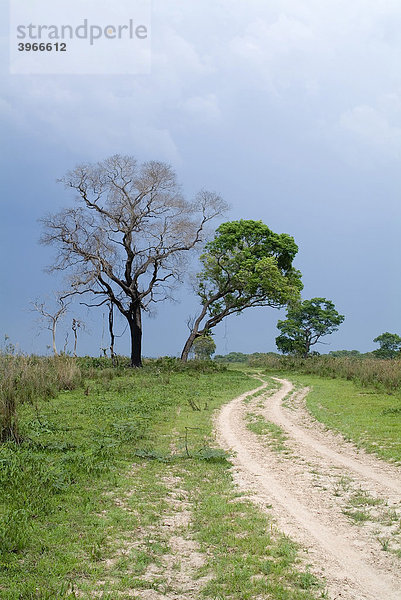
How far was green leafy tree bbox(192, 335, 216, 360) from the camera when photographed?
41.6 meters

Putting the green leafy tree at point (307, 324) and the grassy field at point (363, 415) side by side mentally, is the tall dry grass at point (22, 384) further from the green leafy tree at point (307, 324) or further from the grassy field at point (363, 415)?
the green leafy tree at point (307, 324)

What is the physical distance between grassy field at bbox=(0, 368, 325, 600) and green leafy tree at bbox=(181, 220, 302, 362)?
1011 inches

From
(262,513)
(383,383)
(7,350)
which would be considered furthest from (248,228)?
(262,513)

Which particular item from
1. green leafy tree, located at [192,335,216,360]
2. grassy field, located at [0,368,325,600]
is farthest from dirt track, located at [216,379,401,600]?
green leafy tree, located at [192,335,216,360]

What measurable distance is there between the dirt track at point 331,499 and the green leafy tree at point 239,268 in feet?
76.3

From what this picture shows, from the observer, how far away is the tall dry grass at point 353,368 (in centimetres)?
2147

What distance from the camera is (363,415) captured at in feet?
47.9

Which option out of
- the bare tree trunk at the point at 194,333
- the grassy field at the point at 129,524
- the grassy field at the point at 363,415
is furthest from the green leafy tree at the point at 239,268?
the grassy field at the point at 129,524

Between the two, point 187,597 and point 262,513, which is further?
point 262,513

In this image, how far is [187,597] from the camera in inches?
177

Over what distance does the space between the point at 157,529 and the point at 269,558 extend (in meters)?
1.50

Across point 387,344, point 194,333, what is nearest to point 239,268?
point 194,333

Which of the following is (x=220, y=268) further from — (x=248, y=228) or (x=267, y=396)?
(x=267, y=396)

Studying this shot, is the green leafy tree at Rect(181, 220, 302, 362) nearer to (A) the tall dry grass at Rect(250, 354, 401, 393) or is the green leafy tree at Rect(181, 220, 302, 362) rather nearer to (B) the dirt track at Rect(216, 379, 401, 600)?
(A) the tall dry grass at Rect(250, 354, 401, 393)
